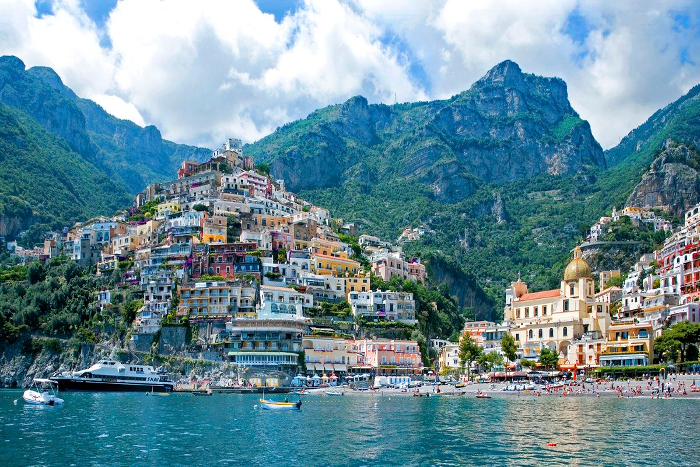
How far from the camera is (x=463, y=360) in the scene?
102 m

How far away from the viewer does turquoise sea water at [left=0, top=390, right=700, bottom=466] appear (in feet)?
134

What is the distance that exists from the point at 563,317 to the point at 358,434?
6152 centimetres

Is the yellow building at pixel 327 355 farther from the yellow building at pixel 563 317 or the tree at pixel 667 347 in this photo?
the tree at pixel 667 347

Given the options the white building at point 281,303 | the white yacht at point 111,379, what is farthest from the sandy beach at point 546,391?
the white yacht at point 111,379

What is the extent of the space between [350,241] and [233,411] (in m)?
77.6

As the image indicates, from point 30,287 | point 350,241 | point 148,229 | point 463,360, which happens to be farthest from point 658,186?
point 30,287

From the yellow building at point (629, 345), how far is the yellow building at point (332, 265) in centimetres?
4169

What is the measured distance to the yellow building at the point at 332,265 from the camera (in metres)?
122

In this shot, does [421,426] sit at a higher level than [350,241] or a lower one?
lower

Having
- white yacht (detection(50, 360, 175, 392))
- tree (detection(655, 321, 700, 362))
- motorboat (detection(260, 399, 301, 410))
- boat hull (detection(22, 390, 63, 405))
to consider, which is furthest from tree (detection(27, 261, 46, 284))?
tree (detection(655, 321, 700, 362))

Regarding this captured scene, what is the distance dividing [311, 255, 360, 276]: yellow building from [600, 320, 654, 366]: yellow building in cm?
4169

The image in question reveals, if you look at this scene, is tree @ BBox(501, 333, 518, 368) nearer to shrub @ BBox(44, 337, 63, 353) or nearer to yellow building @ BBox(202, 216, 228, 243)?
yellow building @ BBox(202, 216, 228, 243)

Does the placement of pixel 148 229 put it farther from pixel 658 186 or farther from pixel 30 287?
pixel 658 186

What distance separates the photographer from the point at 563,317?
105125mm
